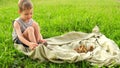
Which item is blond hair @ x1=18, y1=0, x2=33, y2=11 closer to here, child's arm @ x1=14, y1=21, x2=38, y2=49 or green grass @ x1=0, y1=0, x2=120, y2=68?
child's arm @ x1=14, y1=21, x2=38, y2=49

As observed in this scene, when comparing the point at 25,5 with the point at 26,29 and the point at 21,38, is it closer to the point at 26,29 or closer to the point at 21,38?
the point at 26,29

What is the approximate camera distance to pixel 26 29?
577 cm

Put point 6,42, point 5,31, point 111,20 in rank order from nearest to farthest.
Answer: point 6,42, point 5,31, point 111,20

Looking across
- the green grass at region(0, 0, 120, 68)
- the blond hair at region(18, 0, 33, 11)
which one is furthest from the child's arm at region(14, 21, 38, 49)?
the blond hair at region(18, 0, 33, 11)

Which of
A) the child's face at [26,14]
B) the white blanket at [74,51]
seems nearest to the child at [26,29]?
the child's face at [26,14]

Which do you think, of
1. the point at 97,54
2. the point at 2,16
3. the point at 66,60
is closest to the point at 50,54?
the point at 66,60

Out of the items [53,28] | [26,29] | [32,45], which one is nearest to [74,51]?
[32,45]

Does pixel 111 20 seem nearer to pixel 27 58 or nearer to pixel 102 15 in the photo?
pixel 102 15

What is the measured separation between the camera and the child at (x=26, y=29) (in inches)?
224

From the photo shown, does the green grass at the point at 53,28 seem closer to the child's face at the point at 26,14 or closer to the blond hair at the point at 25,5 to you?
the child's face at the point at 26,14

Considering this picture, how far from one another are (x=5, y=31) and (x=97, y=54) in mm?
2492

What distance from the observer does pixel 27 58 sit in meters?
5.47

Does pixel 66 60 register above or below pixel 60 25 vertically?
below

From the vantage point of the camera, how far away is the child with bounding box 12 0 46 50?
5684 mm
